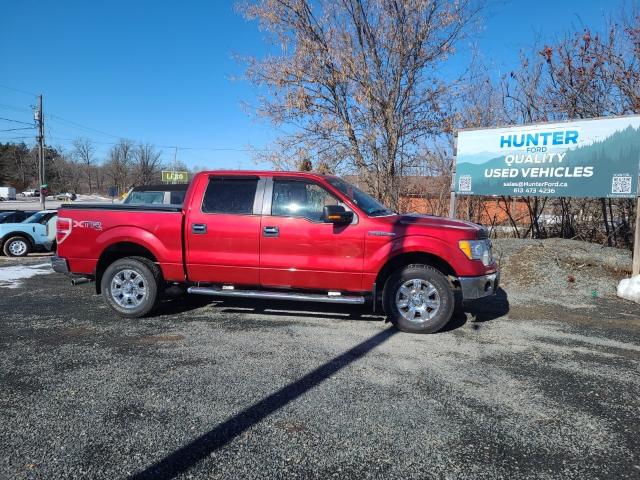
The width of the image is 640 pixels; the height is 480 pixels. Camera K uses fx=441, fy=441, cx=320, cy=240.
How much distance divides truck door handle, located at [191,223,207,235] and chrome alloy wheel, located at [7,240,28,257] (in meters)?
10.1

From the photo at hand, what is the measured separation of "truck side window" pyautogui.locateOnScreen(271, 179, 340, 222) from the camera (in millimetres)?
5582

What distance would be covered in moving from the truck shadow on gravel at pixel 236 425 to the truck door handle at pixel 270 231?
178 centimetres

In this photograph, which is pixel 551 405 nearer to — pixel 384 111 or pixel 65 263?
pixel 65 263

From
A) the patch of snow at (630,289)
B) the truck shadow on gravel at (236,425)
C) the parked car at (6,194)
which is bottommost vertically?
the truck shadow on gravel at (236,425)

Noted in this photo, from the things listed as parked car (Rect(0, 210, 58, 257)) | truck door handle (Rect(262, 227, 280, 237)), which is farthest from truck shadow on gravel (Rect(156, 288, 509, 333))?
parked car (Rect(0, 210, 58, 257))

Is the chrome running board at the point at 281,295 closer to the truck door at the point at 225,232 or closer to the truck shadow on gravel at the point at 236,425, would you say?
the truck door at the point at 225,232

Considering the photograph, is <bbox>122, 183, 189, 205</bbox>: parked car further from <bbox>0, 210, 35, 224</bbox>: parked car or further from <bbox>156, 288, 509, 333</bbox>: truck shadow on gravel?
<bbox>0, 210, 35, 224</bbox>: parked car

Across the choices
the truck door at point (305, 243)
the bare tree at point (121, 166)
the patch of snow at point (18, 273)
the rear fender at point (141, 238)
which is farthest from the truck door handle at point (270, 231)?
the bare tree at point (121, 166)

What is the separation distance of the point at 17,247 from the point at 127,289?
9441 mm

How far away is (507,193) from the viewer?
928 cm

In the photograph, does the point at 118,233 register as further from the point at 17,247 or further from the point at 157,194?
the point at 17,247

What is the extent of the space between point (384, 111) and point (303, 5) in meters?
3.81

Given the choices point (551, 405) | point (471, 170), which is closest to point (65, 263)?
point (551, 405)

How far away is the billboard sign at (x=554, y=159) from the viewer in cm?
811
